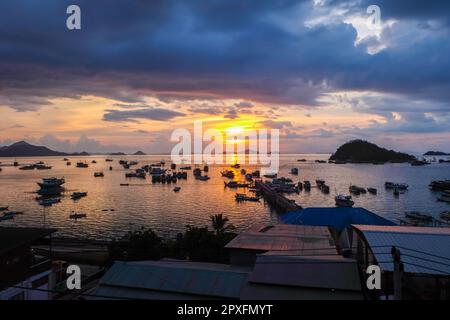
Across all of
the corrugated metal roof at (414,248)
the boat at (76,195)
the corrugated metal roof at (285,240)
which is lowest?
the boat at (76,195)

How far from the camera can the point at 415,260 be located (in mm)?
9211

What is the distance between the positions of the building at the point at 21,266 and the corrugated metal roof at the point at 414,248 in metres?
10.3

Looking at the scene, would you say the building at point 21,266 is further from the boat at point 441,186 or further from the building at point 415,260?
the boat at point 441,186

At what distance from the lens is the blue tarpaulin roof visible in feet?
70.3

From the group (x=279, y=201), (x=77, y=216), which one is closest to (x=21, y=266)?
(x=77, y=216)

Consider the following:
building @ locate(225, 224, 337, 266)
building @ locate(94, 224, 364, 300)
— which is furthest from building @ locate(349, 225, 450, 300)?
building @ locate(225, 224, 337, 266)

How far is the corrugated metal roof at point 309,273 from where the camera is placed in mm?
9570

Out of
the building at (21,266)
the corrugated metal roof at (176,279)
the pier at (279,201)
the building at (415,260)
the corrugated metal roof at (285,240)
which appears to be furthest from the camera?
the pier at (279,201)

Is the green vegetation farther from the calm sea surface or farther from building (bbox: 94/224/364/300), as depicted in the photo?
the calm sea surface

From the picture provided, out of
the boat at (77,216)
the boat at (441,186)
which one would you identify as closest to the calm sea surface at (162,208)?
the boat at (77,216)

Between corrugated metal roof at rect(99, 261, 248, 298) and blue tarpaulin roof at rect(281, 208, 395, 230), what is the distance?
11611 mm
